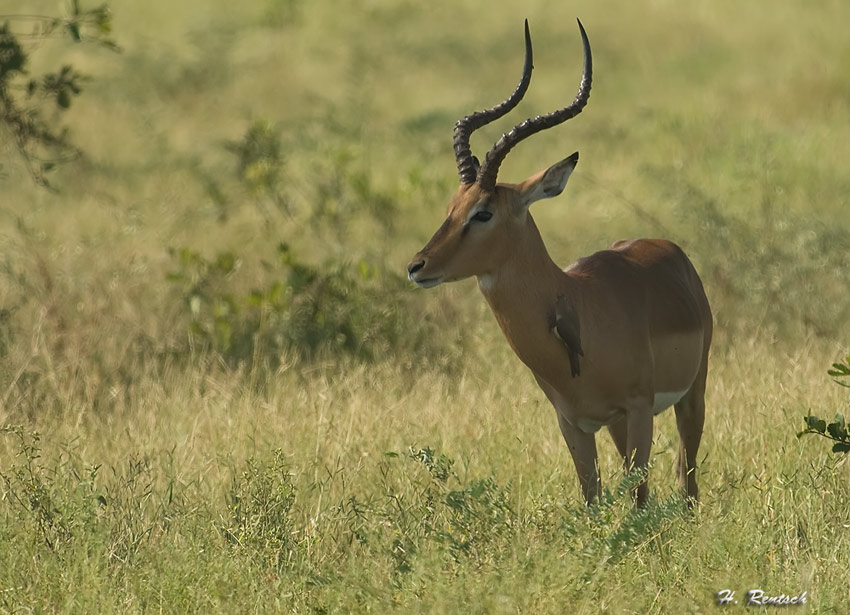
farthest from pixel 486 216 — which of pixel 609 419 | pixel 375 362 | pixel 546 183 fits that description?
pixel 375 362

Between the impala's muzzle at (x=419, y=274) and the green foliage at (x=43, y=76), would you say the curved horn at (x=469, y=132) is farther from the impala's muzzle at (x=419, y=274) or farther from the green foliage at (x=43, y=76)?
the green foliage at (x=43, y=76)

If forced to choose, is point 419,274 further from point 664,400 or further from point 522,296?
point 664,400

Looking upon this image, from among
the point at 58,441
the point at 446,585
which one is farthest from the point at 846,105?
the point at 446,585

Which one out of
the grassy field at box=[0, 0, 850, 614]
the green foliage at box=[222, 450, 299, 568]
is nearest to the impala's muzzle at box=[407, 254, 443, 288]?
the grassy field at box=[0, 0, 850, 614]

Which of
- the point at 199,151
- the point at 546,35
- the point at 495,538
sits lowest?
the point at 495,538

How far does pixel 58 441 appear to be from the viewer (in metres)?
6.29

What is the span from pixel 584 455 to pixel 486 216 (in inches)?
40.8

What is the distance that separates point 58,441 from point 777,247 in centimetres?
527

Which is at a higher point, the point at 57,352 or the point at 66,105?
the point at 66,105

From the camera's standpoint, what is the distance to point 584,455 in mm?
5387

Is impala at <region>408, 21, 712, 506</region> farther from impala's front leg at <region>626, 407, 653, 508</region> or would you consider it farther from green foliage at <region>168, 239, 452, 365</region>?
green foliage at <region>168, 239, 452, 365</region>

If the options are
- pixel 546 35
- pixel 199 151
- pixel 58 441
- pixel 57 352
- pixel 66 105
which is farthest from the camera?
pixel 546 35

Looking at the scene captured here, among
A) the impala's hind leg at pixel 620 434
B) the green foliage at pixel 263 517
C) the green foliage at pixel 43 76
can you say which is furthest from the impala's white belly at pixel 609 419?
the green foliage at pixel 43 76

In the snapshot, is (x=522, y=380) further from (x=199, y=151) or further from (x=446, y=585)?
(x=199, y=151)
